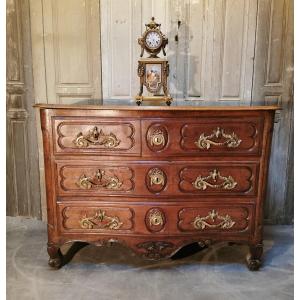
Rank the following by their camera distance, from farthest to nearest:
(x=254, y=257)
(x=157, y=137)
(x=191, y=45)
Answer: (x=191, y=45) → (x=254, y=257) → (x=157, y=137)

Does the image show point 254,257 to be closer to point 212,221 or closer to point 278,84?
point 212,221

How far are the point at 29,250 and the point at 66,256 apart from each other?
1.08 feet

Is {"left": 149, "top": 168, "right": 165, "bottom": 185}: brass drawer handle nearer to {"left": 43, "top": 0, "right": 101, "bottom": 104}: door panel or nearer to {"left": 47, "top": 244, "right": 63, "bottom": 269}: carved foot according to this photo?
{"left": 47, "top": 244, "right": 63, "bottom": 269}: carved foot

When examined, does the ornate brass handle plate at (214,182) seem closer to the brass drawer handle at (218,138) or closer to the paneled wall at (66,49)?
the brass drawer handle at (218,138)

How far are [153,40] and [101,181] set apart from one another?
102 centimetres

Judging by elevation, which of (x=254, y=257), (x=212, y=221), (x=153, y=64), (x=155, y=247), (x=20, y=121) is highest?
(x=153, y=64)

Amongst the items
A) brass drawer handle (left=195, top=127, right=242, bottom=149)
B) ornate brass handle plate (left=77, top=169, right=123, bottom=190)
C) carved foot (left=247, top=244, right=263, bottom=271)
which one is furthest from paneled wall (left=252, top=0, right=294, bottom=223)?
ornate brass handle plate (left=77, top=169, right=123, bottom=190)

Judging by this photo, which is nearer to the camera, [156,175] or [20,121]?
[156,175]

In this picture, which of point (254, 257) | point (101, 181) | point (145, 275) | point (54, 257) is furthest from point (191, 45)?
point (54, 257)

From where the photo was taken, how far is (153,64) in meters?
2.28

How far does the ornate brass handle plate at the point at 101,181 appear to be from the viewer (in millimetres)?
2100

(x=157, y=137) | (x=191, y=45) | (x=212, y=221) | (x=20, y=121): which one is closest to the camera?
(x=157, y=137)

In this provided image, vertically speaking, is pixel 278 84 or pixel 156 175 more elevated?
pixel 278 84
